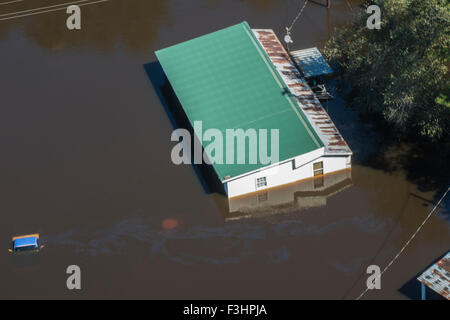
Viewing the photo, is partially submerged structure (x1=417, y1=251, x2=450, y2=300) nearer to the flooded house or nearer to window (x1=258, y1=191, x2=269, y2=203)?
the flooded house

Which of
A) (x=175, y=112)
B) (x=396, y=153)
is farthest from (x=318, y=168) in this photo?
(x=175, y=112)

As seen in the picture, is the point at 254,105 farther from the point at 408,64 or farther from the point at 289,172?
the point at 408,64

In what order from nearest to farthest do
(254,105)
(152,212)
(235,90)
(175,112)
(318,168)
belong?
(152,212) → (318,168) → (254,105) → (235,90) → (175,112)

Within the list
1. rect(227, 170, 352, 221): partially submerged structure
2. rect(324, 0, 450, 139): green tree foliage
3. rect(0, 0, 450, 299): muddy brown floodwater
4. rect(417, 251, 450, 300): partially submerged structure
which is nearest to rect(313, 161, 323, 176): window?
rect(227, 170, 352, 221): partially submerged structure

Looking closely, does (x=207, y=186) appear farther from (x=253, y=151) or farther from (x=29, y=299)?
(x=29, y=299)
